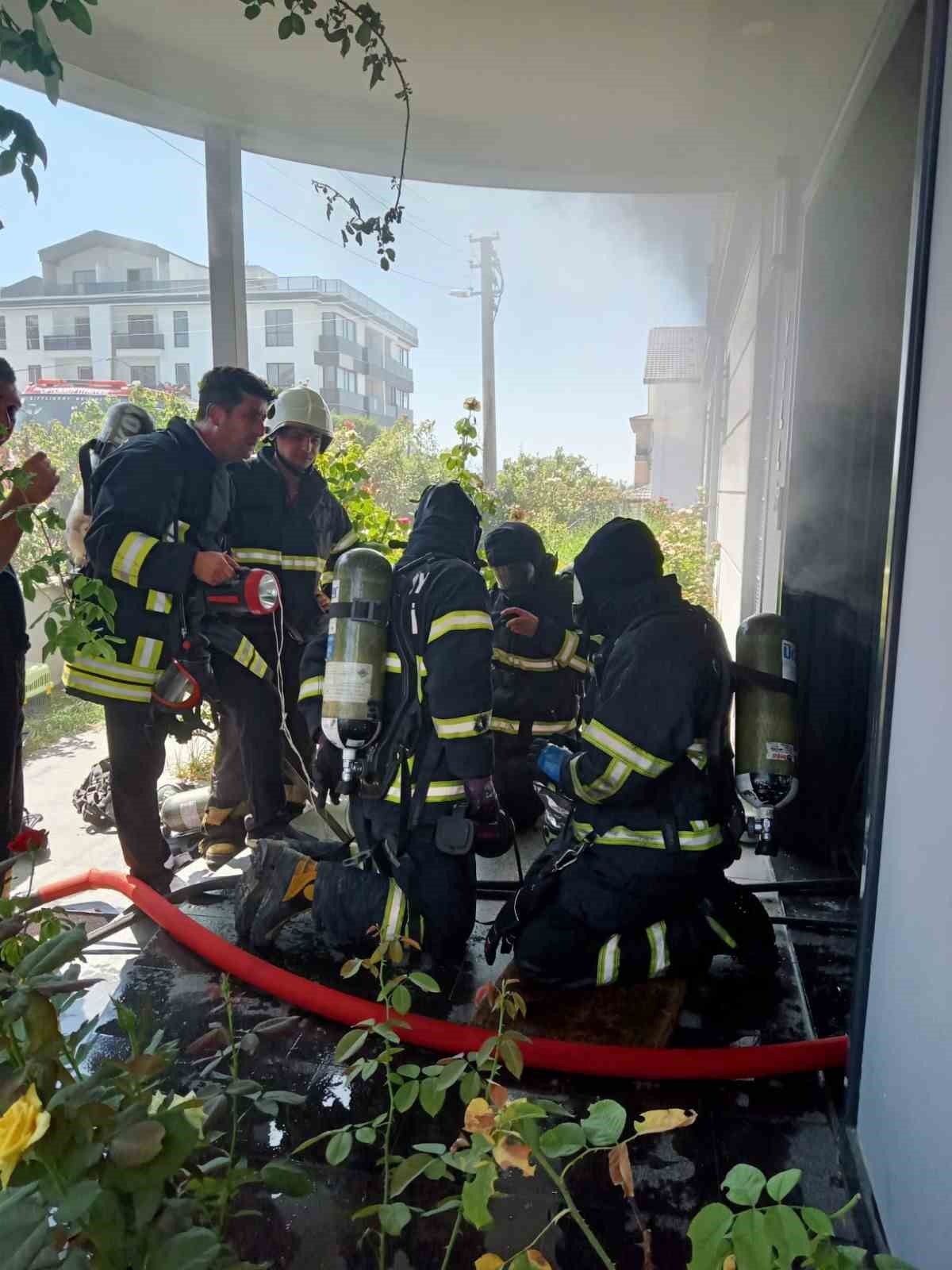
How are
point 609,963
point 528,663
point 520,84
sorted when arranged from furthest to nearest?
point 528,663 < point 520,84 < point 609,963

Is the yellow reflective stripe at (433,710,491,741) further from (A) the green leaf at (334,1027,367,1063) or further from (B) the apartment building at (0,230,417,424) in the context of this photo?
(B) the apartment building at (0,230,417,424)

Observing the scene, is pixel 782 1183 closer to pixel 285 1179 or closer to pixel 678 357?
pixel 285 1179

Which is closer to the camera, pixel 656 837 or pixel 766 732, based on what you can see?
pixel 656 837

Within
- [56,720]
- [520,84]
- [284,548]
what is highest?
[520,84]

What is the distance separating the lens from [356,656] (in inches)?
119

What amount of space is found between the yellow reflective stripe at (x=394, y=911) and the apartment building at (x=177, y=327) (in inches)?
122

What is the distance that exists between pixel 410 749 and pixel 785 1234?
234cm

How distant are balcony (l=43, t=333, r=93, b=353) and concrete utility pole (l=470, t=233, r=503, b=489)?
11.4ft

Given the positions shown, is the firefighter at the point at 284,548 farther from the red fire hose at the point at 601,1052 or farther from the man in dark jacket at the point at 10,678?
the red fire hose at the point at 601,1052

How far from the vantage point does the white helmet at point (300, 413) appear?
14.1 ft

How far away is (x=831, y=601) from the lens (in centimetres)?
395

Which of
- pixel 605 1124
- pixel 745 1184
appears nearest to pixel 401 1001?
pixel 605 1124

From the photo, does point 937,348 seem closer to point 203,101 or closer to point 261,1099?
point 261,1099

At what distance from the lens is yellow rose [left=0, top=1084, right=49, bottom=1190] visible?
0.81 metres
